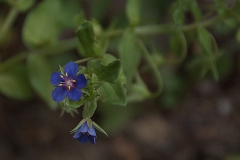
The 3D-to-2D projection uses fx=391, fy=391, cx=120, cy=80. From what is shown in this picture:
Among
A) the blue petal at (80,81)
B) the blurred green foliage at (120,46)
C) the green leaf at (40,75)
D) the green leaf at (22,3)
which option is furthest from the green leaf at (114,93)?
the green leaf at (22,3)

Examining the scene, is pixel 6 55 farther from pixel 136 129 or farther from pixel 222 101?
pixel 222 101

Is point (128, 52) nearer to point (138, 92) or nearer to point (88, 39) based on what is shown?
point (138, 92)

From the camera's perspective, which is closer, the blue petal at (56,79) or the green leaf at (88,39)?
the blue petal at (56,79)

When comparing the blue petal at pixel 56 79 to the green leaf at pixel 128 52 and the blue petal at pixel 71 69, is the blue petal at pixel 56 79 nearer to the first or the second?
the blue petal at pixel 71 69

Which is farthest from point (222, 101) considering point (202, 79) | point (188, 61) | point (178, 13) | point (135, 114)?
point (178, 13)

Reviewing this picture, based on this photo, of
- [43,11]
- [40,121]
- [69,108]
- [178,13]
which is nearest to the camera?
[69,108]
